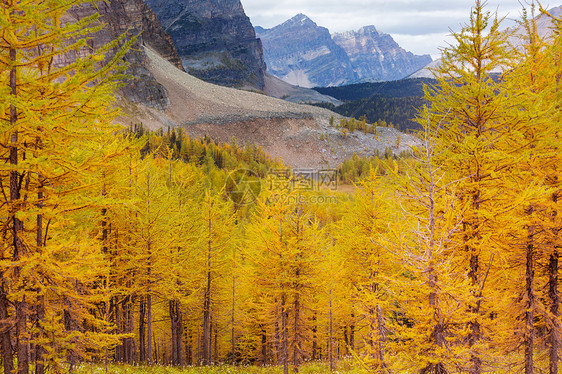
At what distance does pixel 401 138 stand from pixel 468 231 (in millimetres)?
154564

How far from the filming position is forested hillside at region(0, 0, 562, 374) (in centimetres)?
627

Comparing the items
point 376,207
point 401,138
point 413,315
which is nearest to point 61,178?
point 413,315

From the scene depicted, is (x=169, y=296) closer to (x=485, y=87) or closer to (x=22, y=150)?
(x=22, y=150)

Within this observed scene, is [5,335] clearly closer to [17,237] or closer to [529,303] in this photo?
[17,237]

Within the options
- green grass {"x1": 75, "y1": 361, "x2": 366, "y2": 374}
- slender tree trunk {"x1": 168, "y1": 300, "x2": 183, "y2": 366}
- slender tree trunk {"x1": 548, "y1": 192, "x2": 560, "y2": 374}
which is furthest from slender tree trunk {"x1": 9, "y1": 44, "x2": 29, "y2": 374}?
slender tree trunk {"x1": 548, "y1": 192, "x2": 560, "y2": 374}

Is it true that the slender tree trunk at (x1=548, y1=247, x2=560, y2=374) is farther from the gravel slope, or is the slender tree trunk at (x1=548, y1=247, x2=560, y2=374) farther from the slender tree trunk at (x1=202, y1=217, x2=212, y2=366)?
the gravel slope

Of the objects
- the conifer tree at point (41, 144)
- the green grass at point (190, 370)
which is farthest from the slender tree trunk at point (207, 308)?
the conifer tree at point (41, 144)

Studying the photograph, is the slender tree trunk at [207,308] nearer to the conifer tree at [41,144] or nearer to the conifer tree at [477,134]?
the conifer tree at [41,144]

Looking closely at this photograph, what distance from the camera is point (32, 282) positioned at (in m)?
6.64
